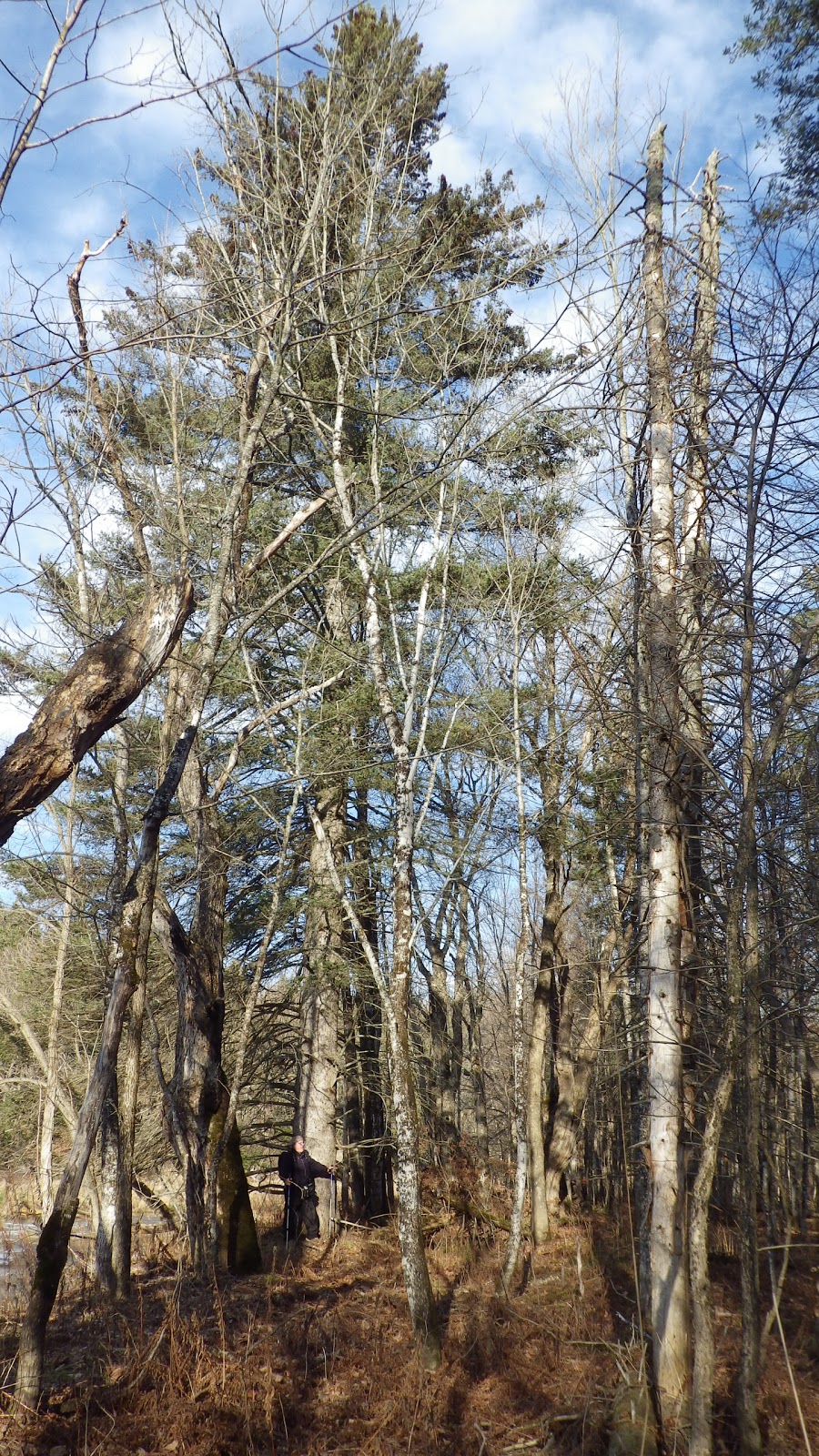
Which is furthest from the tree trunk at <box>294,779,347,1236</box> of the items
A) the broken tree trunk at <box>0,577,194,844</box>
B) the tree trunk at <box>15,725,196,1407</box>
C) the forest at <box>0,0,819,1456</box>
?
the broken tree trunk at <box>0,577,194,844</box>

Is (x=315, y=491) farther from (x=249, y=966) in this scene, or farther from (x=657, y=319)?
(x=249, y=966)

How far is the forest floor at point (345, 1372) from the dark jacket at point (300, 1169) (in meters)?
1.28

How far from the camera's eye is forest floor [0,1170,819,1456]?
568 cm

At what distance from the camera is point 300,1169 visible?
11492mm

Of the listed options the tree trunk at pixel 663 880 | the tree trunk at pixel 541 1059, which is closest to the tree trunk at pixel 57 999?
the tree trunk at pixel 541 1059

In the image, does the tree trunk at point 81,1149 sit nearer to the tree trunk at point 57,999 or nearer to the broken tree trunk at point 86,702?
the broken tree trunk at point 86,702

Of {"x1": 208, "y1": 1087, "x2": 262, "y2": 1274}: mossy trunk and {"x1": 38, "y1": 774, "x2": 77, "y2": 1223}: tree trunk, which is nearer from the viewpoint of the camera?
{"x1": 208, "y1": 1087, "x2": 262, "y2": 1274}: mossy trunk

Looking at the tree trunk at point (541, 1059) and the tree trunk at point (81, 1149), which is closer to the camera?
the tree trunk at point (81, 1149)

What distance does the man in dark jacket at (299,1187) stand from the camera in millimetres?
11484

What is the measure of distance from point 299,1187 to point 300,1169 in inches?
9.7

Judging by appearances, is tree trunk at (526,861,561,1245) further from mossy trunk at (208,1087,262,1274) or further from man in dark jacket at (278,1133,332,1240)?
mossy trunk at (208,1087,262,1274)

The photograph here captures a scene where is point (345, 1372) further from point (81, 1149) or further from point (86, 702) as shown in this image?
point (86, 702)

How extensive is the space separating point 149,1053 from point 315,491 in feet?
31.8

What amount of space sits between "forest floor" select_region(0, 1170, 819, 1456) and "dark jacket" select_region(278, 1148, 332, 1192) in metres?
1.28
